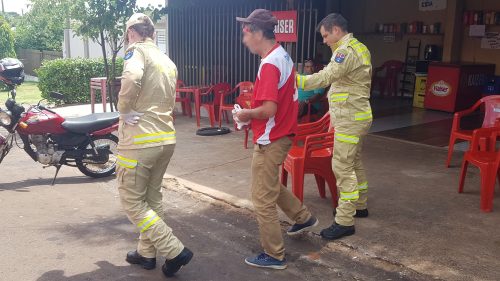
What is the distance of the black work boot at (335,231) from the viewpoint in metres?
4.09

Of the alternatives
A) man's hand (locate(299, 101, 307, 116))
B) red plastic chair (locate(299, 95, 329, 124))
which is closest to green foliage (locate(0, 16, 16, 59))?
red plastic chair (locate(299, 95, 329, 124))

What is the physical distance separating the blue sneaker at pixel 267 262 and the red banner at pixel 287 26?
4.73 meters

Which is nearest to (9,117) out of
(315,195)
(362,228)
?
(315,195)

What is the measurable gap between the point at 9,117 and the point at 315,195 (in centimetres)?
347

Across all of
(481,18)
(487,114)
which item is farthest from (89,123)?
(481,18)

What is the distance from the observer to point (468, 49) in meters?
11.9

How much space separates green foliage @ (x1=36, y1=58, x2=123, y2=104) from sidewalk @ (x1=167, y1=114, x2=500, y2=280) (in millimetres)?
7019

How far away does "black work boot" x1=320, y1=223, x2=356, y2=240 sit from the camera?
4.09 m

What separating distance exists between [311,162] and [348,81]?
809 millimetres

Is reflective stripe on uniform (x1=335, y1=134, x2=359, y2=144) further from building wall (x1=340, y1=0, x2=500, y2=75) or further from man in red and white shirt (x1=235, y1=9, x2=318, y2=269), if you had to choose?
building wall (x1=340, y1=0, x2=500, y2=75)

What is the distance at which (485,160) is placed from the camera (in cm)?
463

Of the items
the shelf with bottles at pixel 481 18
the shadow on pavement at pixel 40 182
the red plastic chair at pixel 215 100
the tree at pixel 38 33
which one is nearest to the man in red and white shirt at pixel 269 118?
the shadow on pavement at pixel 40 182

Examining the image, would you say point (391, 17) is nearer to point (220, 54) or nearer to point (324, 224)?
point (220, 54)

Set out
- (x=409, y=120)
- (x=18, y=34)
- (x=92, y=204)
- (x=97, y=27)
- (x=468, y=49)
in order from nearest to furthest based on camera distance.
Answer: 1. (x=92, y=204)
2. (x=97, y=27)
3. (x=409, y=120)
4. (x=468, y=49)
5. (x=18, y=34)
